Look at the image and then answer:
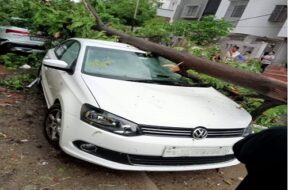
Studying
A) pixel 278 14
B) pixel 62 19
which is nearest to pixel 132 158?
pixel 62 19

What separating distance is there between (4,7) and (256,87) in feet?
26.1

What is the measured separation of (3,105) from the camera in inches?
191

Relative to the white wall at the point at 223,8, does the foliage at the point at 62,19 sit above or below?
below

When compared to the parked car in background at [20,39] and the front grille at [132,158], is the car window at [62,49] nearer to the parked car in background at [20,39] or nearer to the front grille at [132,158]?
the front grille at [132,158]

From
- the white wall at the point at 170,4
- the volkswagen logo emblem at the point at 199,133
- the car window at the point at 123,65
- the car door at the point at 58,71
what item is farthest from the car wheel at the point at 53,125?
the white wall at the point at 170,4

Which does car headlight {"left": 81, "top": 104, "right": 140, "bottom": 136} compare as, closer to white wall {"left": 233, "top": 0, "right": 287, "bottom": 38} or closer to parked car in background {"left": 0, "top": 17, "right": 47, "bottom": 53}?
parked car in background {"left": 0, "top": 17, "right": 47, "bottom": 53}

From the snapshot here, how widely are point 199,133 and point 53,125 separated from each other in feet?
5.72

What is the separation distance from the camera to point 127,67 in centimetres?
416

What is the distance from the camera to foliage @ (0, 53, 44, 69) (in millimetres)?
7684

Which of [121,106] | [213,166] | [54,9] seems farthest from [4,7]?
[213,166]

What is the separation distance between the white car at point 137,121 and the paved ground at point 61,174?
26 centimetres

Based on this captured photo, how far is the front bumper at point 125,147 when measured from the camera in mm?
2920

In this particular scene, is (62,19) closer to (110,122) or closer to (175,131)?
(110,122)

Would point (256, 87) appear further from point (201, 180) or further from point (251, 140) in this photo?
point (251, 140)
